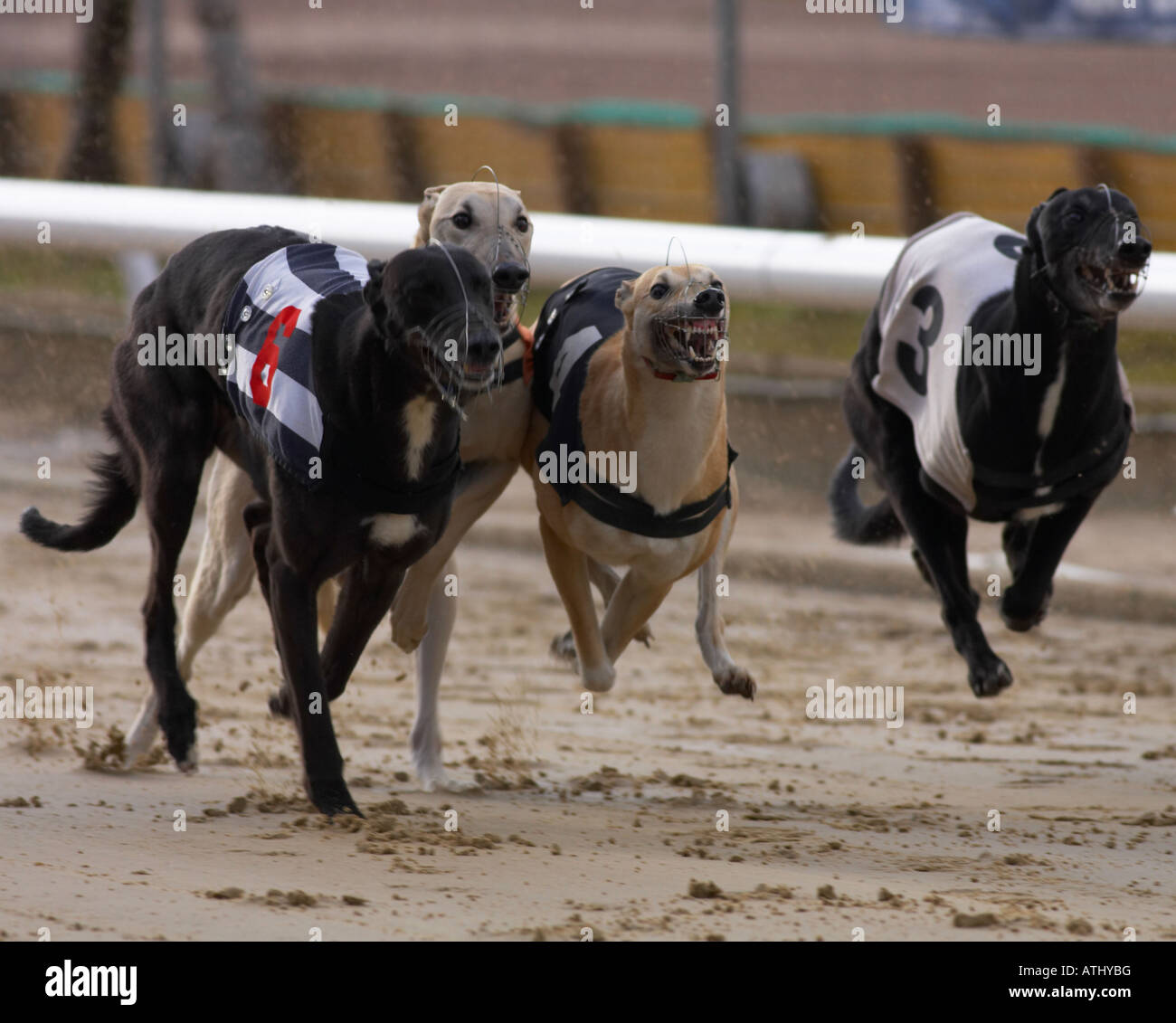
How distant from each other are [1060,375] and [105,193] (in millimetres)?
4502

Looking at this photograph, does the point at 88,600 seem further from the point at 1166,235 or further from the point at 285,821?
the point at 1166,235

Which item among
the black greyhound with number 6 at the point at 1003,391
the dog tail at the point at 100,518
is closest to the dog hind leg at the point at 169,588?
the dog tail at the point at 100,518

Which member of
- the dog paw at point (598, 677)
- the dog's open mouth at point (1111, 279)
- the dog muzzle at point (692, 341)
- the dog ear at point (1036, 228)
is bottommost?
the dog paw at point (598, 677)

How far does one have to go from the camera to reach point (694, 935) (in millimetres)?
3197

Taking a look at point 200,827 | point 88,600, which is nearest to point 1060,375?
point 200,827

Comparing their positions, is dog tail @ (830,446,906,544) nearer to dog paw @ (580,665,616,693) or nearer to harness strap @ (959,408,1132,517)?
harness strap @ (959,408,1132,517)

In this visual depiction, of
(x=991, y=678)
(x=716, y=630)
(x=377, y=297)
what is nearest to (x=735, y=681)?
(x=716, y=630)

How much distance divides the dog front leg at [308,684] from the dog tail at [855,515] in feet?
6.66

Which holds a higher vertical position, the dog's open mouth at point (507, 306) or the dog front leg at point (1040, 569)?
the dog's open mouth at point (507, 306)

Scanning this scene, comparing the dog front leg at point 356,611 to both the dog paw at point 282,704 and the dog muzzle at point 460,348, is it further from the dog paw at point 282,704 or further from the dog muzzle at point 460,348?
the dog muzzle at point 460,348

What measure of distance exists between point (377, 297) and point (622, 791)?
1.61 m

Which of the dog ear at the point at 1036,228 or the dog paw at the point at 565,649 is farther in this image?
the dog paw at the point at 565,649

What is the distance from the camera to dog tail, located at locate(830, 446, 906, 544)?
5.35m

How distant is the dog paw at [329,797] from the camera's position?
3857mm
